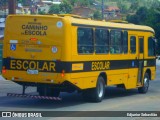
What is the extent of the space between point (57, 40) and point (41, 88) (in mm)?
1988

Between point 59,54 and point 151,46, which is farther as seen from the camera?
point 151,46

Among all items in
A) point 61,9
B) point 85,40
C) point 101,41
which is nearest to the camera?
point 85,40

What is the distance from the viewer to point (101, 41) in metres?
19.1

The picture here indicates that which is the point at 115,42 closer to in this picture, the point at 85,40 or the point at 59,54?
the point at 85,40

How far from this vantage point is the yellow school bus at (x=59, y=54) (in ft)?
55.2

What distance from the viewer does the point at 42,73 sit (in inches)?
668

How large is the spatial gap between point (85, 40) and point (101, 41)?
1.31m

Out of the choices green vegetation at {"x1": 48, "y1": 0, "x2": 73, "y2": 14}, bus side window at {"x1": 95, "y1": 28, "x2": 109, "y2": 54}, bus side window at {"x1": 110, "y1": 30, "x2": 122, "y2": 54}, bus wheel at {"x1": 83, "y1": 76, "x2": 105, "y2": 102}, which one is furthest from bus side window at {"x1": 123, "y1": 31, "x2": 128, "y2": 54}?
green vegetation at {"x1": 48, "y1": 0, "x2": 73, "y2": 14}

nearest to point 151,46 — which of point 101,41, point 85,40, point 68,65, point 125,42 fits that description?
point 125,42

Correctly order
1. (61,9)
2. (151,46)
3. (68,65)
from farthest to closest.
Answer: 1. (61,9)
2. (151,46)
3. (68,65)

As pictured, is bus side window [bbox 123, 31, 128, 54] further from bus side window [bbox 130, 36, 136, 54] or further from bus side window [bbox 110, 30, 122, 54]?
bus side window [bbox 130, 36, 136, 54]

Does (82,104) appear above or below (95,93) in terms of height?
below

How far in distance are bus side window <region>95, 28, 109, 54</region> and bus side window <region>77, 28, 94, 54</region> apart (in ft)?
1.37

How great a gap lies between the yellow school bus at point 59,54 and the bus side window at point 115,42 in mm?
108
